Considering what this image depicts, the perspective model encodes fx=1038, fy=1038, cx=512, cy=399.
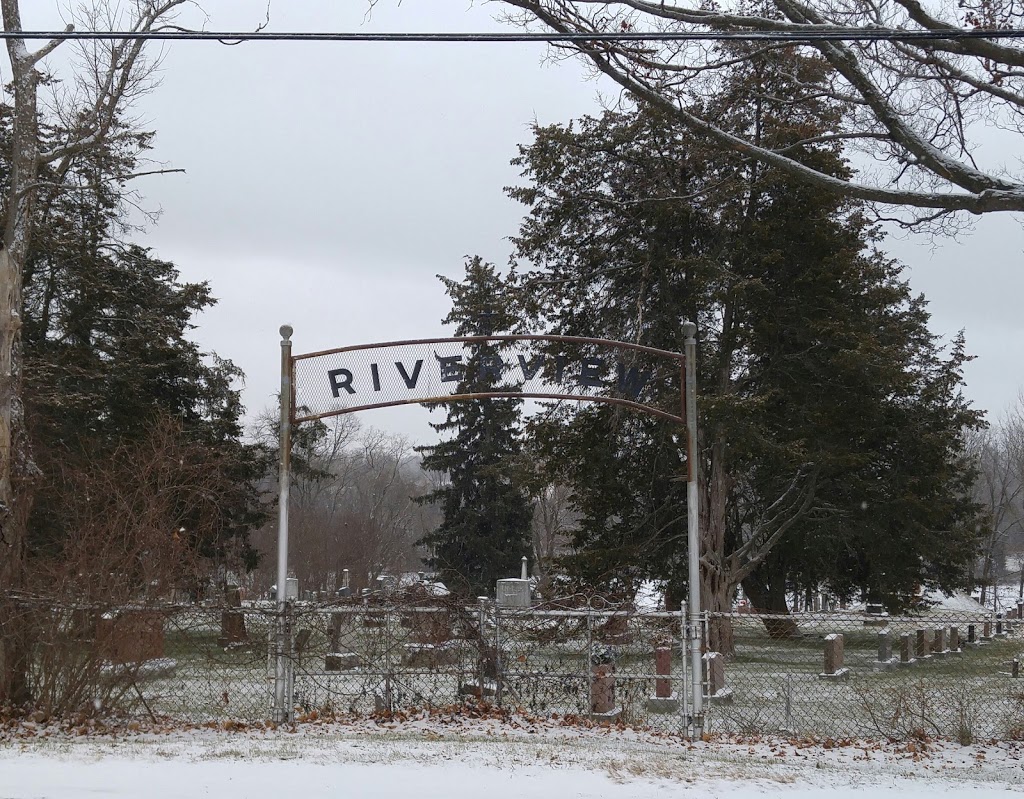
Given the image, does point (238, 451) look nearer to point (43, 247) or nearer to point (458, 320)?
point (43, 247)

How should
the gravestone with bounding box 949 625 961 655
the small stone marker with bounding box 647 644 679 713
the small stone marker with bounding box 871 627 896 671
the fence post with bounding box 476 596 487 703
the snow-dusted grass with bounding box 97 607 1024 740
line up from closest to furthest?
the snow-dusted grass with bounding box 97 607 1024 740, the fence post with bounding box 476 596 487 703, the small stone marker with bounding box 647 644 679 713, the small stone marker with bounding box 871 627 896 671, the gravestone with bounding box 949 625 961 655

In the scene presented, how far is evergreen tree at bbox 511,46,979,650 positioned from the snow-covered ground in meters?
15.2

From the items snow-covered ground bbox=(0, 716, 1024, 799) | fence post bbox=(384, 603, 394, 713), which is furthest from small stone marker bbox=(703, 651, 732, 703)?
fence post bbox=(384, 603, 394, 713)

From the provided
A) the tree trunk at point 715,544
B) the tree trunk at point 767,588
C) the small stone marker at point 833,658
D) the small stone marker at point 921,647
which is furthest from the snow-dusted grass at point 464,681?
the tree trunk at point 767,588

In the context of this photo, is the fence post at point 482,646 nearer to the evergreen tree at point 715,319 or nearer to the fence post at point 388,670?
the fence post at point 388,670

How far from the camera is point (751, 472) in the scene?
30906mm

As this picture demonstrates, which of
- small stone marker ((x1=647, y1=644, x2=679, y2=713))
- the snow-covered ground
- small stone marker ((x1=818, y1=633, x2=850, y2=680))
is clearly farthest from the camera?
small stone marker ((x1=818, y1=633, x2=850, y2=680))

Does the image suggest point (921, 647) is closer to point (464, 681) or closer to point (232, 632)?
point (464, 681)

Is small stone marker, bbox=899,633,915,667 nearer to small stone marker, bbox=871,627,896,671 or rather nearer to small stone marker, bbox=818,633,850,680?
small stone marker, bbox=871,627,896,671

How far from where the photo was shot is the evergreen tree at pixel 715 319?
26.0 m

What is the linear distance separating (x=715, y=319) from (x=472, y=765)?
69.2 feet

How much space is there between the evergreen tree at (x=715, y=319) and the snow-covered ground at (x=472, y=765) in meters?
15.2

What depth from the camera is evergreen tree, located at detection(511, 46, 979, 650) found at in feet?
85.4

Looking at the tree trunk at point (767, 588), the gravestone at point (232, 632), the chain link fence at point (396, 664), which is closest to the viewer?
the chain link fence at point (396, 664)
